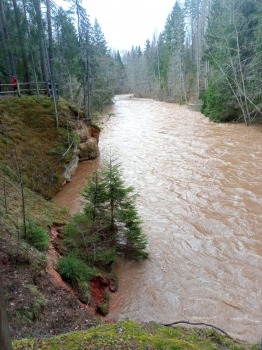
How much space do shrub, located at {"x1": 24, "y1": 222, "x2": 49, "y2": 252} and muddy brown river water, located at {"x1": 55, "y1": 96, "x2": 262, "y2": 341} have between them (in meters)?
2.05

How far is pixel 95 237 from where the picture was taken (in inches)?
274

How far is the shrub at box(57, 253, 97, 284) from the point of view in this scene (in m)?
5.92

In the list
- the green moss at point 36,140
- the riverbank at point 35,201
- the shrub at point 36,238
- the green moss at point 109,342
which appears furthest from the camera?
the green moss at point 36,140

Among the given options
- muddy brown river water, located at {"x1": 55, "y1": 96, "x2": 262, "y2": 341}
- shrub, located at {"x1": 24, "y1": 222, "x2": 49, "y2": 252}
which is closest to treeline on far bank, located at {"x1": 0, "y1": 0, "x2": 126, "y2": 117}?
muddy brown river water, located at {"x1": 55, "y1": 96, "x2": 262, "y2": 341}

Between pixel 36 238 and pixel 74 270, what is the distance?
3.78 ft

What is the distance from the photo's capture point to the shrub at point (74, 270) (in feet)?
19.4

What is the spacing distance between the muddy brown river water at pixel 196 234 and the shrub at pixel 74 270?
91 centimetres

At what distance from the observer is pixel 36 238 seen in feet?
20.8

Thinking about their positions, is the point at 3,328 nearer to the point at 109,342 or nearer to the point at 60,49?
the point at 109,342

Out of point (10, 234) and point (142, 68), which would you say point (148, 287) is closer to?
point (10, 234)

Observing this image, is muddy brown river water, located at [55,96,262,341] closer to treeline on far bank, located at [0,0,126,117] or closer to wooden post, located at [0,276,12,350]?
wooden post, located at [0,276,12,350]

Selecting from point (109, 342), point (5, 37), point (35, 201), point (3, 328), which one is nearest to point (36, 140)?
point (35, 201)

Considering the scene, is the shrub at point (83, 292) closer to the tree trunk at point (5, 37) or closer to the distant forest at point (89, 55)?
the distant forest at point (89, 55)

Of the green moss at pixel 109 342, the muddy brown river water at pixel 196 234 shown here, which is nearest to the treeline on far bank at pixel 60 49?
the muddy brown river water at pixel 196 234
